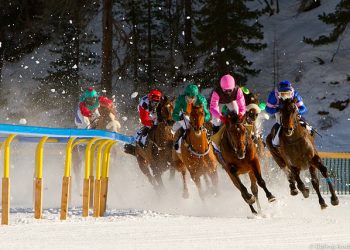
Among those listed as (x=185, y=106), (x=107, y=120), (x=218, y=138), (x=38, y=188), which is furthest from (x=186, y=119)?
(x=38, y=188)

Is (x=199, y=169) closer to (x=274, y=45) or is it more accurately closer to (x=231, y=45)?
(x=231, y=45)

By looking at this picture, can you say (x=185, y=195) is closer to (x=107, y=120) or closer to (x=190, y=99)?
(x=190, y=99)

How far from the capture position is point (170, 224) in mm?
9891

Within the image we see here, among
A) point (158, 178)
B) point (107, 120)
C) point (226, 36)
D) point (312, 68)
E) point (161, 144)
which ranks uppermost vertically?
point (226, 36)

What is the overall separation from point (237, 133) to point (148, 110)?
4.35 meters

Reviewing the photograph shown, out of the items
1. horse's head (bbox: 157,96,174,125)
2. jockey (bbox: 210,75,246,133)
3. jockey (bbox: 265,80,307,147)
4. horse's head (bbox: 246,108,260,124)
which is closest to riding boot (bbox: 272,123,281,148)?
jockey (bbox: 265,80,307,147)

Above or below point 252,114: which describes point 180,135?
below

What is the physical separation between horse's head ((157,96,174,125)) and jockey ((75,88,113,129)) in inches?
98.2

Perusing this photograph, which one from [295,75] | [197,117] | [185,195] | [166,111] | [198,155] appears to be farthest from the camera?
[295,75]

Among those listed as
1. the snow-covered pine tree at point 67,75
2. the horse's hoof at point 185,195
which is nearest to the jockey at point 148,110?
the horse's hoof at point 185,195

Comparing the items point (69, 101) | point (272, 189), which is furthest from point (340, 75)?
point (272, 189)

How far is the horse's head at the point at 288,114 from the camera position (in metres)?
12.2

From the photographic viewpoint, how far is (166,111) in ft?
50.8

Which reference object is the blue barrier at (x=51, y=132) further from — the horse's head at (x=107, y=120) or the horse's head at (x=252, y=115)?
the horse's head at (x=107, y=120)
